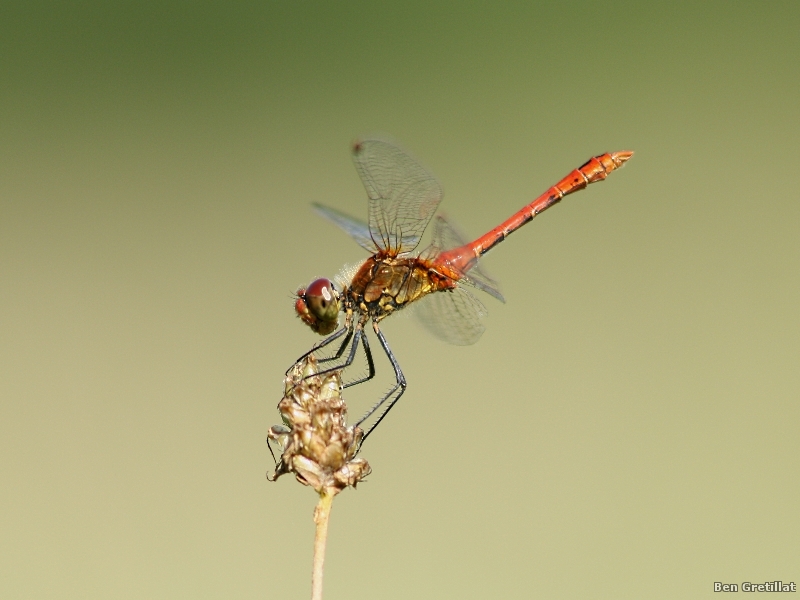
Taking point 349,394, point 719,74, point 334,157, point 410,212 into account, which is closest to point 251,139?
point 334,157

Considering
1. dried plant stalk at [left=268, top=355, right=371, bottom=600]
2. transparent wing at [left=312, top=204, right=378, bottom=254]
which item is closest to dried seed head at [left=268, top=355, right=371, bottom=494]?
dried plant stalk at [left=268, top=355, right=371, bottom=600]

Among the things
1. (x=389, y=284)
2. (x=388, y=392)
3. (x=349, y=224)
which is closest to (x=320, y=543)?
(x=388, y=392)

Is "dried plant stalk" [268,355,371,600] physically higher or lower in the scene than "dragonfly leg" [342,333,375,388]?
lower

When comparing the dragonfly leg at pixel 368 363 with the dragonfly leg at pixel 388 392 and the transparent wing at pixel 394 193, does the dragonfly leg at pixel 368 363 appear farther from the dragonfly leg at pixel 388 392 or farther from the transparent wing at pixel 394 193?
the transparent wing at pixel 394 193

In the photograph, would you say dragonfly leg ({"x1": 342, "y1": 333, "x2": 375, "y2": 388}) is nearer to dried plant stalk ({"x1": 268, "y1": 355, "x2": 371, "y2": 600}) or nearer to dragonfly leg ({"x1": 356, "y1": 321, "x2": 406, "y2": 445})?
dragonfly leg ({"x1": 356, "y1": 321, "x2": 406, "y2": 445})

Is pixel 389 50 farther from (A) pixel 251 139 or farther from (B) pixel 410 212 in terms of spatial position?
(B) pixel 410 212

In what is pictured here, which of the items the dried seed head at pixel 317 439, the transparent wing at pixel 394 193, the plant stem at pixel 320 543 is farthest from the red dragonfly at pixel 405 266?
the plant stem at pixel 320 543
